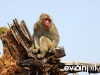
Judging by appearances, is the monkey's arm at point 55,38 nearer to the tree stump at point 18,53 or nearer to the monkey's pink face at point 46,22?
the monkey's pink face at point 46,22

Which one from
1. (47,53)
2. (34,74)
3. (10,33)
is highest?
(10,33)

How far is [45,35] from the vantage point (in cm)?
1008

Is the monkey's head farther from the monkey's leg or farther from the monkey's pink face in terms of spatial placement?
the monkey's leg

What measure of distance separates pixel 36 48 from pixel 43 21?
90 cm

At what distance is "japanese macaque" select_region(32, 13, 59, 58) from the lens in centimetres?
962

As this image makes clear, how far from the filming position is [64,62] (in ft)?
33.7

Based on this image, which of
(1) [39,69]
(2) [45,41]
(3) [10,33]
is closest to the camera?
(1) [39,69]

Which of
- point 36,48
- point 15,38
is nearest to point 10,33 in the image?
point 15,38

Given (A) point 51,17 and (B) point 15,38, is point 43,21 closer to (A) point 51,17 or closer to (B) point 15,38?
(A) point 51,17

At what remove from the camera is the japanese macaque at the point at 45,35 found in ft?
31.6

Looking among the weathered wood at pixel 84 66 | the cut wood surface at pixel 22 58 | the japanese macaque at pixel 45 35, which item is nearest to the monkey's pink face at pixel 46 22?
the japanese macaque at pixel 45 35

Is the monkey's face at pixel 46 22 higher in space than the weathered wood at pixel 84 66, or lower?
higher

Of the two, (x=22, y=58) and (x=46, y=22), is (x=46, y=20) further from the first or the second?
(x=22, y=58)

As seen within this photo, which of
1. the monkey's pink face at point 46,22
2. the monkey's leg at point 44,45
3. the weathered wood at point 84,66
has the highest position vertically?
the monkey's pink face at point 46,22
